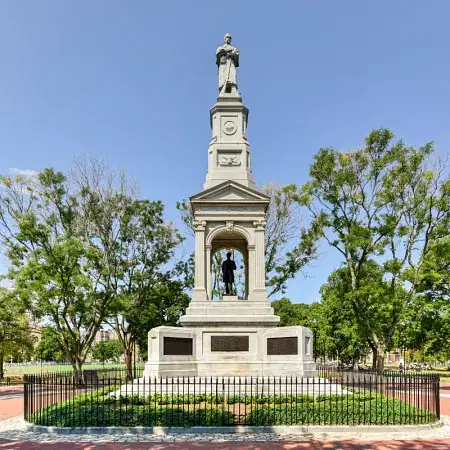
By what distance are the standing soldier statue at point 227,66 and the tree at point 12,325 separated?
54.0ft

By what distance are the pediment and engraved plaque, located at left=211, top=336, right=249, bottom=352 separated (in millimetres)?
5785

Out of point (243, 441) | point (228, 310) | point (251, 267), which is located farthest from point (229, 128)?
point (243, 441)

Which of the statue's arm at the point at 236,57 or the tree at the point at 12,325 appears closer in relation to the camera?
the statue's arm at the point at 236,57

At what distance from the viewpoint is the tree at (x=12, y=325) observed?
3186 centimetres

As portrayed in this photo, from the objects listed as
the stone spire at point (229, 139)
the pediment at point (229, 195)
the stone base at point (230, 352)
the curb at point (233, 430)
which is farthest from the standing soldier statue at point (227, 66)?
the curb at point (233, 430)

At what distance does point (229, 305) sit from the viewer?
70.1ft

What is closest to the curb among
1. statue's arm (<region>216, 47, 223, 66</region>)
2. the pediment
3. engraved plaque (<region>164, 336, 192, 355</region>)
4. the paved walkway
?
the paved walkway

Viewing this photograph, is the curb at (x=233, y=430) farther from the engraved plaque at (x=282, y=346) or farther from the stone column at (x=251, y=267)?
the stone column at (x=251, y=267)

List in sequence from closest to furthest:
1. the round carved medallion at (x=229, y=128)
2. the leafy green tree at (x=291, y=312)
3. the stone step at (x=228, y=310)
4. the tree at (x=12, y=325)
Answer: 1. the stone step at (x=228, y=310)
2. the round carved medallion at (x=229, y=128)
3. the tree at (x=12, y=325)
4. the leafy green tree at (x=291, y=312)

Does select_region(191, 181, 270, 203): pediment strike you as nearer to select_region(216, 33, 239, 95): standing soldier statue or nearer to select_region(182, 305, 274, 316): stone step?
select_region(182, 305, 274, 316): stone step

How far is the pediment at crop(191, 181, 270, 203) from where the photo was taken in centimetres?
2230

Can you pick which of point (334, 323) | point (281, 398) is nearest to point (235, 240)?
point (281, 398)

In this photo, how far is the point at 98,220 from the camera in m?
34.0

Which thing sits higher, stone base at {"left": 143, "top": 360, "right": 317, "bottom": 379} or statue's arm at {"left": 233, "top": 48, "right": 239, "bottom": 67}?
statue's arm at {"left": 233, "top": 48, "right": 239, "bottom": 67}
